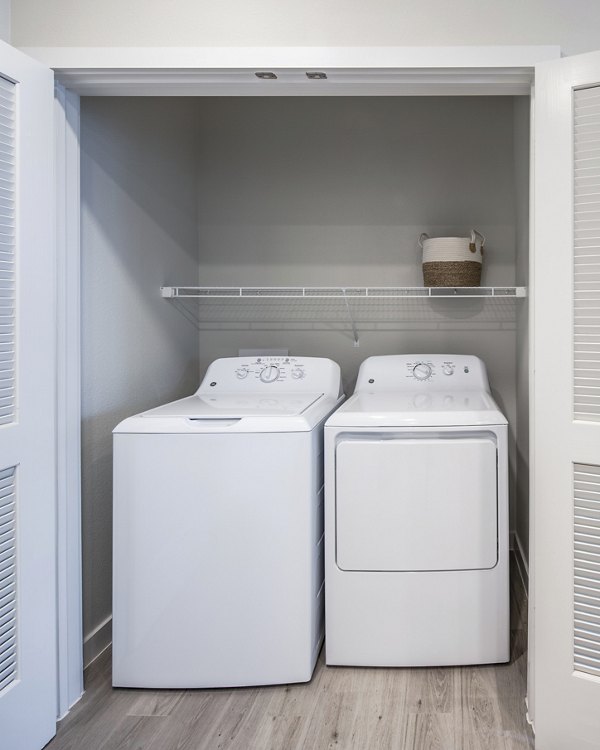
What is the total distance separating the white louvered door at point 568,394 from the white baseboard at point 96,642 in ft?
4.47

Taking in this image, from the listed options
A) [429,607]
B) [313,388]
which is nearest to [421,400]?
[313,388]

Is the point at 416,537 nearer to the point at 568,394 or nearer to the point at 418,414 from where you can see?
the point at 418,414

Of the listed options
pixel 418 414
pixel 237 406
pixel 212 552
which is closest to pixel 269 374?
pixel 237 406

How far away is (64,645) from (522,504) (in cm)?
191

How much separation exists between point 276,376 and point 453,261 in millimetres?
901

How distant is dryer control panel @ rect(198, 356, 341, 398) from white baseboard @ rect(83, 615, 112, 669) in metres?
0.96

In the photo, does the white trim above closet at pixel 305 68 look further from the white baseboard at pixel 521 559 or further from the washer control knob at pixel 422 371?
the white baseboard at pixel 521 559

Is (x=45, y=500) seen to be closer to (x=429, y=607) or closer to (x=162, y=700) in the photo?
(x=162, y=700)

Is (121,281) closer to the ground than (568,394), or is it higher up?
higher up

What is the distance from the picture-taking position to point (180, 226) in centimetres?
293

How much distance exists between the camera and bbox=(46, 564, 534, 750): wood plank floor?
170 cm

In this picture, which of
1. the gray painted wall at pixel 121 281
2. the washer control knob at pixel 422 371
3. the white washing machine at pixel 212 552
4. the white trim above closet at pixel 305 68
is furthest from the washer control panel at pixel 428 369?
the white trim above closet at pixel 305 68

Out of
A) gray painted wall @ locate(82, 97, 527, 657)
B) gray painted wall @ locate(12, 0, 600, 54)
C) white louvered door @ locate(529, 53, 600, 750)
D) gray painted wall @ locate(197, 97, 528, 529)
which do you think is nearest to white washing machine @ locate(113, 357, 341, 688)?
white louvered door @ locate(529, 53, 600, 750)

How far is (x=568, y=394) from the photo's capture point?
1589 millimetres
